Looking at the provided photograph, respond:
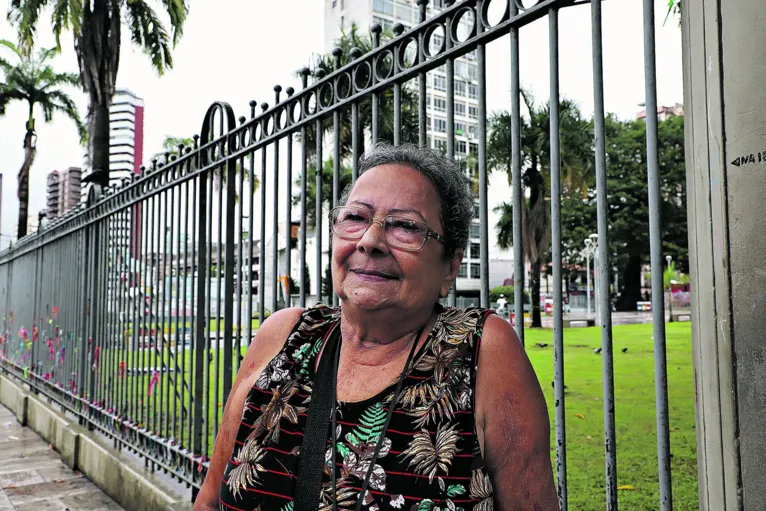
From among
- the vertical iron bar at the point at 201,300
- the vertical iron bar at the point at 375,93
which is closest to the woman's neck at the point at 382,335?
the vertical iron bar at the point at 375,93

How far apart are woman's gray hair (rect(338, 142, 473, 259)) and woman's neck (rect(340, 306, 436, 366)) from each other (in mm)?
209

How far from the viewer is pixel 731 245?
3.93 ft

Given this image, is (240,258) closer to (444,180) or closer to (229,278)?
(229,278)

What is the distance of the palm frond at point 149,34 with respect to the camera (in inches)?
520

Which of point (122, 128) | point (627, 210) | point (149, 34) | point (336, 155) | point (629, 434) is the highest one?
point (149, 34)

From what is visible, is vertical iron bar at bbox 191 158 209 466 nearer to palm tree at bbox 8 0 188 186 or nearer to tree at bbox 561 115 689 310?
palm tree at bbox 8 0 188 186

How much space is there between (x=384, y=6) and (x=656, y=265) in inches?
2363

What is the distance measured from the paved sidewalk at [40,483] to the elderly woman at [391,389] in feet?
11.3

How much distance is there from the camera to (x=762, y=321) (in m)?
1.17

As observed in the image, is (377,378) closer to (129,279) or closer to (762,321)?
(762,321)

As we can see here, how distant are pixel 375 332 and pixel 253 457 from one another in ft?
1.50

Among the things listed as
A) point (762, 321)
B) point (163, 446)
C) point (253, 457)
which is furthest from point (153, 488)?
point (762, 321)

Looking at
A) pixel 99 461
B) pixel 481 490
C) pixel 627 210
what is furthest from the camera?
pixel 627 210

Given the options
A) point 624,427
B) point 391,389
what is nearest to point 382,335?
point 391,389
